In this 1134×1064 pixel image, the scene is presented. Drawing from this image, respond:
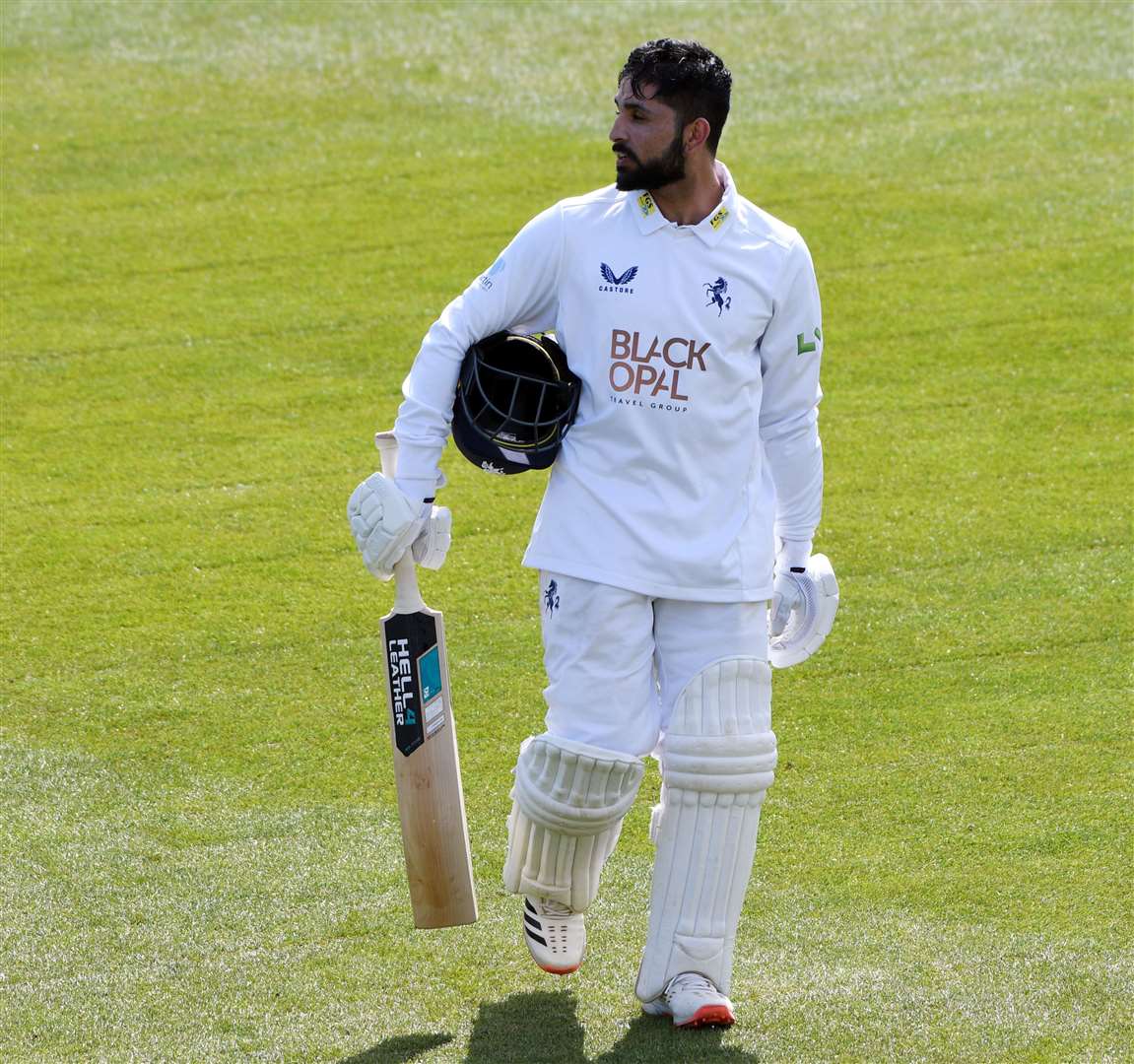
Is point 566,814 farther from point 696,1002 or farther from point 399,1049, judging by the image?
point 399,1049

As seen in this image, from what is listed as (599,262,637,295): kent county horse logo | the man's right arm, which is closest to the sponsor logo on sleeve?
the man's right arm

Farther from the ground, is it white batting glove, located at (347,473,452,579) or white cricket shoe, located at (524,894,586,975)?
white batting glove, located at (347,473,452,579)

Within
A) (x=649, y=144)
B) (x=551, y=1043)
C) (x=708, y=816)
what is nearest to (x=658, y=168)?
(x=649, y=144)

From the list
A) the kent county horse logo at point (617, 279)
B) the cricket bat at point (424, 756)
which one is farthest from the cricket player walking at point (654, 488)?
the cricket bat at point (424, 756)

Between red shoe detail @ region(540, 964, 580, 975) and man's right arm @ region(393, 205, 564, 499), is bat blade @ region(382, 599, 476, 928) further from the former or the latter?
man's right arm @ region(393, 205, 564, 499)

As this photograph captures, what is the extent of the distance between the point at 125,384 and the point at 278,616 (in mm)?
2280

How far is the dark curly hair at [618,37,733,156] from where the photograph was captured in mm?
3773

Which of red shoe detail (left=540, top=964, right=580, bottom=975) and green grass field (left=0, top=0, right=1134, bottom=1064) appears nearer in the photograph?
red shoe detail (left=540, top=964, right=580, bottom=975)

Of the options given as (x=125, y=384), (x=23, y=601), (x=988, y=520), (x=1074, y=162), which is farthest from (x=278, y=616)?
(x=1074, y=162)

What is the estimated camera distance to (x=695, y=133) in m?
3.81

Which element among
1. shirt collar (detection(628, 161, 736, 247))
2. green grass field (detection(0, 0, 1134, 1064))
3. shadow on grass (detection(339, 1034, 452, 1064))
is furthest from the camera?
green grass field (detection(0, 0, 1134, 1064))

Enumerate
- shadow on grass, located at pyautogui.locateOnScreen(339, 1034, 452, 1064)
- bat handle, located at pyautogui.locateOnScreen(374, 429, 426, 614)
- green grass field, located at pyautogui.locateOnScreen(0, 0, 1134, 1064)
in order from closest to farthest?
shadow on grass, located at pyautogui.locateOnScreen(339, 1034, 452, 1064)
bat handle, located at pyautogui.locateOnScreen(374, 429, 426, 614)
green grass field, located at pyautogui.locateOnScreen(0, 0, 1134, 1064)

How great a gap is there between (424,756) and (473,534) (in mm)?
3063

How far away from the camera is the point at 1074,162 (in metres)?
10.7
